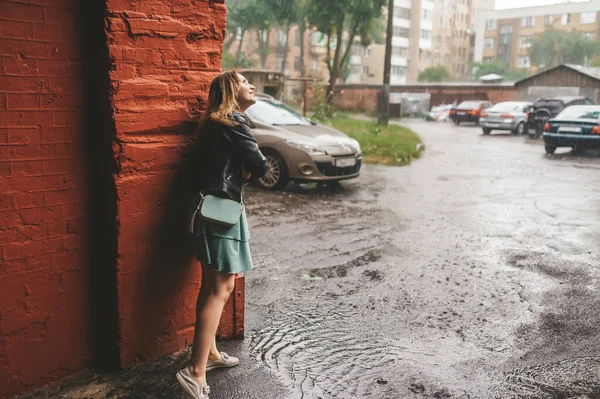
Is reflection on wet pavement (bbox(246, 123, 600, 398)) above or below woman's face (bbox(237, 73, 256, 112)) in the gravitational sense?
below

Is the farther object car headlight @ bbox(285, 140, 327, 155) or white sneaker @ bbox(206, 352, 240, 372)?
car headlight @ bbox(285, 140, 327, 155)

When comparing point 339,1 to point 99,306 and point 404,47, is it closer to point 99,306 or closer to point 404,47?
point 99,306

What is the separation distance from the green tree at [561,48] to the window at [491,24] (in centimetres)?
1305

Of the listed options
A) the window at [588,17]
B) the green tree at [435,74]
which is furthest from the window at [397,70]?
the window at [588,17]

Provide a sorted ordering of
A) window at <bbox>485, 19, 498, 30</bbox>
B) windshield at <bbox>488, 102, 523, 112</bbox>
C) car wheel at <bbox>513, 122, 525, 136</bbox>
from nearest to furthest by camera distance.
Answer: car wheel at <bbox>513, 122, 525, 136</bbox> → windshield at <bbox>488, 102, 523, 112</bbox> → window at <bbox>485, 19, 498, 30</bbox>

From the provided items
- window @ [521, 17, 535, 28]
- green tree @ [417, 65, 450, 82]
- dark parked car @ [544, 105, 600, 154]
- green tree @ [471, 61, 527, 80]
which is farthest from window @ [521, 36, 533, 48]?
dark parked car @ [544, 105, 600, 154]

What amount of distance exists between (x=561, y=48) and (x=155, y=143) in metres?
82.1

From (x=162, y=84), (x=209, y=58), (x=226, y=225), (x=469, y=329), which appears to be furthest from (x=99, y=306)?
(x=469, y=329)

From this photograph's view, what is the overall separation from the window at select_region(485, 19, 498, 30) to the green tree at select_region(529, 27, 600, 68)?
13051mm

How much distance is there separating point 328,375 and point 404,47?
86605mm

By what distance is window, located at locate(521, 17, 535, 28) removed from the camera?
86.2 metres

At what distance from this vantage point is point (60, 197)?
2.99 metres

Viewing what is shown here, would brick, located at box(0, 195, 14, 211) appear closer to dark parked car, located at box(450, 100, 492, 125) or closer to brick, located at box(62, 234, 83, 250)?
brick, located at box(62, 234, 83, 250)

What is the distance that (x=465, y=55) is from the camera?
326 feet
